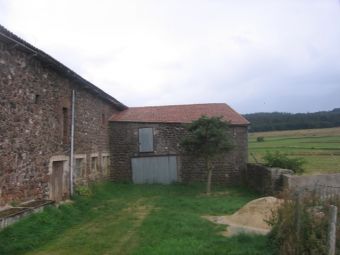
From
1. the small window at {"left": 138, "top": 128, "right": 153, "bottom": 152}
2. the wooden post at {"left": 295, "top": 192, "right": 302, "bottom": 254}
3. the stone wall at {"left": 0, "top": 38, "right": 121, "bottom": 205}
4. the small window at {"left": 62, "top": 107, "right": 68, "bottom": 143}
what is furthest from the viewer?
the small window at {"left": 138, "top": 128, "right": 153, "bottom": 152}

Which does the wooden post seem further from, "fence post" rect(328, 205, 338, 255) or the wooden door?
the wooden door

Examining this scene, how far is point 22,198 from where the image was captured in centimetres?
1101

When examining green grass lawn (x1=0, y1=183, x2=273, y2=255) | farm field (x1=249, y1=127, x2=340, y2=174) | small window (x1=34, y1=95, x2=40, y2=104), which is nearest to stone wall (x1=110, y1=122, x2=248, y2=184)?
green grass lawn (x1=0, y1=183, x2=273, y2=255)

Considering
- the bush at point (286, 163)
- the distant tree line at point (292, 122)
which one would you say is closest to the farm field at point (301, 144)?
the distant tree line at point (292, 122)

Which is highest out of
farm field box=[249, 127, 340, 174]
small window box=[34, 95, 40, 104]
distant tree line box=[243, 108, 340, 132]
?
distant tree line box=[243, 108, 340, 132]

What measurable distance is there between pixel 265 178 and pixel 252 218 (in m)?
6.54

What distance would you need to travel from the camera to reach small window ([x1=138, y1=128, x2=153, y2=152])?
2161 cm

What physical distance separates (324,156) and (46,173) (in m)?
23.6

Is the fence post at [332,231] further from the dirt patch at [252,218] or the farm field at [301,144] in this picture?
the farm field at [301,144]

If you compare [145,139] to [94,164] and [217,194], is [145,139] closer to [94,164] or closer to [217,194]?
[94,164]

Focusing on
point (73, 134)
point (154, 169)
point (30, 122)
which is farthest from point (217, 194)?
point (30, 122)

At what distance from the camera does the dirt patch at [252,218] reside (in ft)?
32.4

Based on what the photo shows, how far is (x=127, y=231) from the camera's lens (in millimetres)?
9844

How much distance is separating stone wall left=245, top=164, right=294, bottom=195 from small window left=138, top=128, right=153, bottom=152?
16.8 ft
